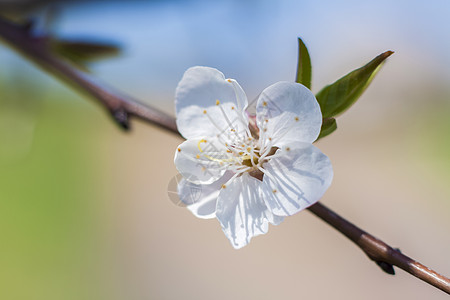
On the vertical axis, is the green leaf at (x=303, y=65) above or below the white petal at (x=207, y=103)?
above

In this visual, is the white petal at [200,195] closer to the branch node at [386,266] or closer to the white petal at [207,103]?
the white petal at [207,103]

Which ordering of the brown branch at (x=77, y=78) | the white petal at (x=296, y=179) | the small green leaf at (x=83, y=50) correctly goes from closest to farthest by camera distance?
1. the white petal at (x=296, y=179)
2. the brown branch at (x=77, y=78)
3. the small green leaf at (x=83, y=50)

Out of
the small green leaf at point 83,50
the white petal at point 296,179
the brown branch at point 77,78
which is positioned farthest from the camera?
the small green leaf at point 83,50

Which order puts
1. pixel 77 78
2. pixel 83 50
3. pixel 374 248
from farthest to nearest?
1. pixel 83 50
2. pixel 77 78
3. pixel 374 248

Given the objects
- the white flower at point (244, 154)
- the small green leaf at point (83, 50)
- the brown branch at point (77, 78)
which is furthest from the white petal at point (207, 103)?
the small green leaf at point (83, 50)

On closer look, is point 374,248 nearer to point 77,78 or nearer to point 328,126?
point 328,126

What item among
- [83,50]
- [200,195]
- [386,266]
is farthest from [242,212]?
[83,50]

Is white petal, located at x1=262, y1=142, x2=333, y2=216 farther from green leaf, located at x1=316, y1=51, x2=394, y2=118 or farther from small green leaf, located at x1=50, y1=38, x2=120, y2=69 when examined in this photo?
small green leaf, located at x1=50, y1=38, x2=120, y2=69
